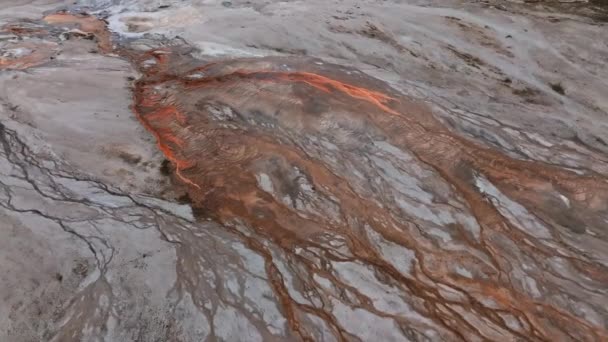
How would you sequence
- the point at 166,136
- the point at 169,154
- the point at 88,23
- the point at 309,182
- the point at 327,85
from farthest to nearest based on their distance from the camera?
the point at 88,23, the point at 327,85, the point at 166,136, the point at 169,154, the point at 309,182

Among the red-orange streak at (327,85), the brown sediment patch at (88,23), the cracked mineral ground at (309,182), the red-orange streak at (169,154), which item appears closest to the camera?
the cracked mineral ground at (309,182)

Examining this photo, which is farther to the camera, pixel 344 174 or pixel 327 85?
pixel 327 85

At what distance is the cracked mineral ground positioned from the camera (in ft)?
6.97

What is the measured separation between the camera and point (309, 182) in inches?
110

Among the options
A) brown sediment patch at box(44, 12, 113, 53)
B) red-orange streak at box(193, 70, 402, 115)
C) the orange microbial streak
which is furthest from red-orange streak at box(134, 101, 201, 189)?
brown sediment patch at box(44, 12, 113, 53)

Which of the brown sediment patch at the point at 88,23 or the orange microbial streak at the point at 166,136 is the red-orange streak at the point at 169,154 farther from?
the brown sediment patch at the point at 88,23

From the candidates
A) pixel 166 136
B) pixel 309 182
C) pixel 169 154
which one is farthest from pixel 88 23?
pixel 309 182

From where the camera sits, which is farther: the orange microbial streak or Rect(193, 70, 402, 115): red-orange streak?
Rect(193, 70, 402, 115): red-orange streak

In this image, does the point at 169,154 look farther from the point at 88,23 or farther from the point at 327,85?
the point at 88,23

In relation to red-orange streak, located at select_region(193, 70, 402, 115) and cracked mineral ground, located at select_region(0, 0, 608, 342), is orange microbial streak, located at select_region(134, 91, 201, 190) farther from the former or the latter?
red-orange streak, located at select_region(193, 70, 402, 115)

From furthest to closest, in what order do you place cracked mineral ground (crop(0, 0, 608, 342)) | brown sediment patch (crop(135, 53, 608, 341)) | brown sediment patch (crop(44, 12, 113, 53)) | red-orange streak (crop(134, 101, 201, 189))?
brown sediment patch (crop(44, 12, 113, 53)), red-orange streak (crop(134, 101, 201, 189)), brown sediment patch (crop(135, 53, 608, 341)), cracked mineral ground (crop(0, 0, 608, 342))

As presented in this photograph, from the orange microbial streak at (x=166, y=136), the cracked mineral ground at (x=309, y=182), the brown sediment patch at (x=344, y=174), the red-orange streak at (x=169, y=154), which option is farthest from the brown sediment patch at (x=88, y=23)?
the red-orange streak at (x=169, y=154)

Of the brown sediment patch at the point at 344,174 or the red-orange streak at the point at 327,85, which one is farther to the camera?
the red-orange streak at the point at 327,85

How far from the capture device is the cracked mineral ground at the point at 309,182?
212cm
